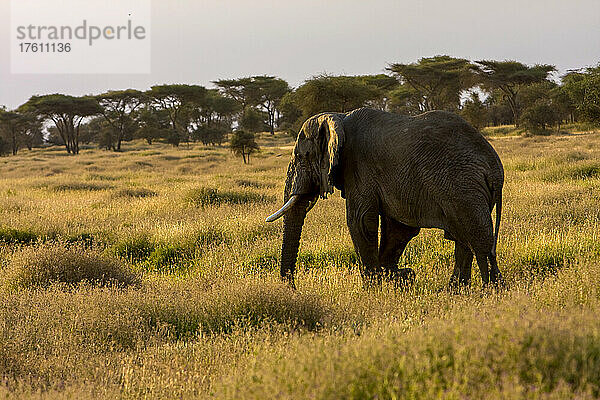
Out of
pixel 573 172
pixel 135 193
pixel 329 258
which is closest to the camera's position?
pixel 329 258

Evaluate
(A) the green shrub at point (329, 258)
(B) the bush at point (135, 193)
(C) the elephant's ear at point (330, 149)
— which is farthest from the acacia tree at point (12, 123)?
(C) the elephant's ear at point (330, 149)

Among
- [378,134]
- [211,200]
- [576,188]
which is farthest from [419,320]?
[211,200]

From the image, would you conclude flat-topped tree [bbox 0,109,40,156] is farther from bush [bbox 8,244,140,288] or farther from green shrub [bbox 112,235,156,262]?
bush [bbox 8,244,140,288]

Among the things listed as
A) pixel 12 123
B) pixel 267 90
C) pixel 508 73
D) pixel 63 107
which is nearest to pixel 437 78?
pixel 508 73

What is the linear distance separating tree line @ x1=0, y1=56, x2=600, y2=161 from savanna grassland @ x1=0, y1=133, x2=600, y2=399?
20777mm

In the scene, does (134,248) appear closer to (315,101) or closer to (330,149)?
(330,149)

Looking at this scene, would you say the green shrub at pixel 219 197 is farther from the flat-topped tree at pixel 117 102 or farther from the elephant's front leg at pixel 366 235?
the flat-topped tree at pixel 117 102

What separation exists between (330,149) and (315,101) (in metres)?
33.7

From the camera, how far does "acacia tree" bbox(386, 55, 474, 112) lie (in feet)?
146

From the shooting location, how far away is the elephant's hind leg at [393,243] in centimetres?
589

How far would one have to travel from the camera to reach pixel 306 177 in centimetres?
603

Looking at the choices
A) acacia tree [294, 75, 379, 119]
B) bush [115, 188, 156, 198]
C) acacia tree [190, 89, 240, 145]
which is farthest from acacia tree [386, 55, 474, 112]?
bush [115, 188, 156, 198]

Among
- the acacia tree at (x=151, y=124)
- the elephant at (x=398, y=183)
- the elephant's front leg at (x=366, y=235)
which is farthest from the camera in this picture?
the acacia tree at (x=151, y=124)

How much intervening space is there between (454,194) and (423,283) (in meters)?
1.31
